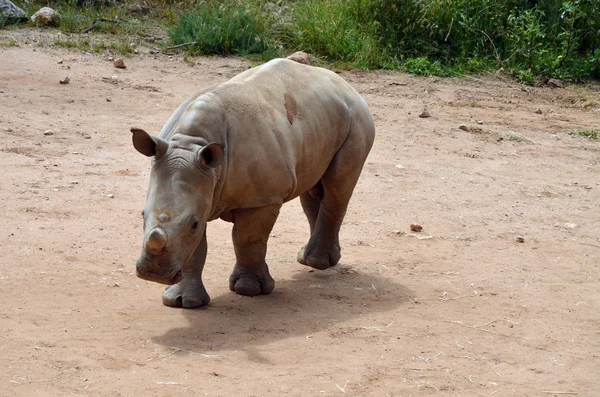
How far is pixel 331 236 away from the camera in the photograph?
669 centimetres

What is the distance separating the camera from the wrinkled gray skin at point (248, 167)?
495cm

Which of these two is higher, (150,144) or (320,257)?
(150,144)

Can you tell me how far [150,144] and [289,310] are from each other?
56.8 inches

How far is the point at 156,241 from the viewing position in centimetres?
475

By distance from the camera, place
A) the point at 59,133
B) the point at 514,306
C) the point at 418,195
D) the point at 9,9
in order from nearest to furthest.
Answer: the point at 514,306 → the point at 418,195 → the point at 59,133 → the point at 9,9

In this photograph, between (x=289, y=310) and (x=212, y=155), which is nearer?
(x=212, y=155)

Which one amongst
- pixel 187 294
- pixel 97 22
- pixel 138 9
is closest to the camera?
pixel 187 294

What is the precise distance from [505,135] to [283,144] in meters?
6.09

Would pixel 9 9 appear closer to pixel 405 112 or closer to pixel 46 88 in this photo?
pixel 46 88

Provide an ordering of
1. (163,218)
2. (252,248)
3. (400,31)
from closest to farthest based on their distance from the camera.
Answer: (163,218) → (252,248) → (400,31)

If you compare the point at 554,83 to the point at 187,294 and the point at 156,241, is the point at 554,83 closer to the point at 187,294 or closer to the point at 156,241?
the point at 187,294

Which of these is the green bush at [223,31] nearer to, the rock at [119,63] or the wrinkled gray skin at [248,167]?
the rock at [119,63]

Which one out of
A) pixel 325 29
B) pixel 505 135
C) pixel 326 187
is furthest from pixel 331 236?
pixel 325 29

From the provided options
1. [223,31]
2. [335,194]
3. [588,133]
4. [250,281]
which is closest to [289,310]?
[250,281]
